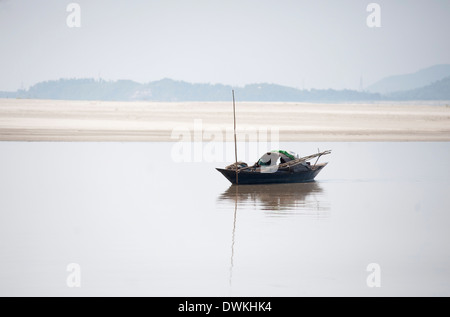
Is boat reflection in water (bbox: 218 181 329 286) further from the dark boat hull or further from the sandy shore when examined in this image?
the sandy shore

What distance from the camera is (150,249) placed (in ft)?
46.3

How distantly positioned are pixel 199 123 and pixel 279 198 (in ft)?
133

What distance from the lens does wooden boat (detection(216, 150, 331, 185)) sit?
24.3 metres

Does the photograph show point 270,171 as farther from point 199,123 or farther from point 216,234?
point 199,123

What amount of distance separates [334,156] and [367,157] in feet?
5.62

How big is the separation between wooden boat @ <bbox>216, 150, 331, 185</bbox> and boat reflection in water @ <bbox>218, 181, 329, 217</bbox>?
0.70 feet

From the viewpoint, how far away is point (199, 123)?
A: 61844 millimetres
